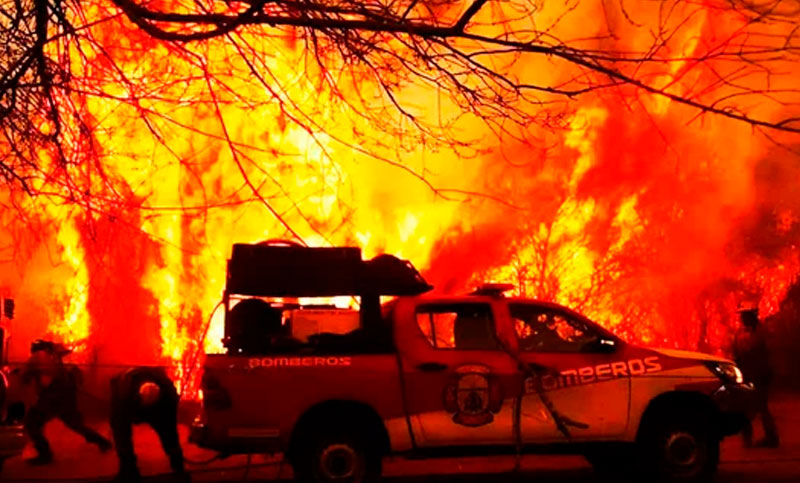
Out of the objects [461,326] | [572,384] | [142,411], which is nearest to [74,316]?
[142,411]

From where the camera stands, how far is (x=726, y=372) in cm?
912

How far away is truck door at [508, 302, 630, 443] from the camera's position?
8.73 metres

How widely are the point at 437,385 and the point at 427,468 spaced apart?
2.65 meters

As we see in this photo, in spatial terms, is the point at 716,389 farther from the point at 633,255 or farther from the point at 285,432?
the point at 633,255

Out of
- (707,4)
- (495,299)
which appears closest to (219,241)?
(495,299)

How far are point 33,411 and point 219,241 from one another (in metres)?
5.42

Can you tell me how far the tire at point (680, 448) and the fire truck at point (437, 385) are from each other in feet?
0.04

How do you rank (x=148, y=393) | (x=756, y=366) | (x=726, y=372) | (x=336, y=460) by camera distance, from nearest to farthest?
(x=336, y=460) < (x=726, y=372) < (x=148, y=393) < (x=756, y=366)

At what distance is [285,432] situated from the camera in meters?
8.47

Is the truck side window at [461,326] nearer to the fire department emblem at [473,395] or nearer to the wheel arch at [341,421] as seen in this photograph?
the fire department emblem at [473,395]

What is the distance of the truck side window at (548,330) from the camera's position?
8.91 metres

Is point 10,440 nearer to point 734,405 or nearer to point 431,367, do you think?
point 431,367

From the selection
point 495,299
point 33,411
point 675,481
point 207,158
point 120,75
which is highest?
point 207,158

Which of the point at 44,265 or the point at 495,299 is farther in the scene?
the point at 44,265
